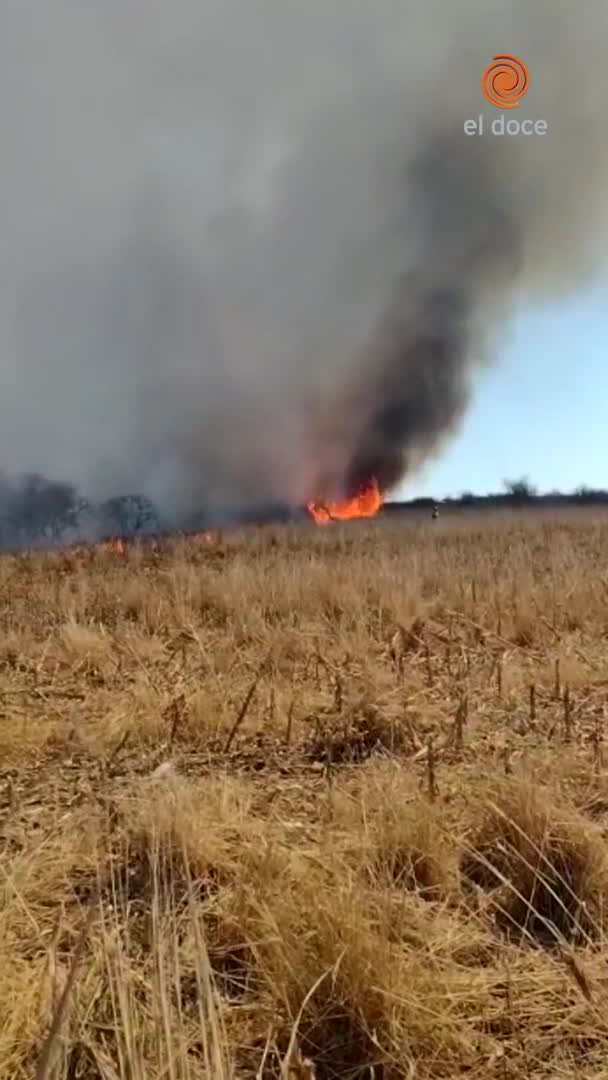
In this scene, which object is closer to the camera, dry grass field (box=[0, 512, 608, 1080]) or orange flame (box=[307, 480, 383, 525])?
dry grass field (box=[0, 512, 608, 1080])

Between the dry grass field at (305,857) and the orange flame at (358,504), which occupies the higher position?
the orange flame at (358,504)

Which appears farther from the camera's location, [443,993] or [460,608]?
[460,608]

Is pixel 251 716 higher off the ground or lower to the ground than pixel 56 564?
lower

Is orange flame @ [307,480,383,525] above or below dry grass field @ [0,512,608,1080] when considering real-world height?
above

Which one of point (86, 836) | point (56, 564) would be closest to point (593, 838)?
point (86, 836)

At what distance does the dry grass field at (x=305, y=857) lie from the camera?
1.56m

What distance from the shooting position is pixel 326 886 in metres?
1.99

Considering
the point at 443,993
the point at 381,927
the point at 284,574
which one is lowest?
the point at 443,993

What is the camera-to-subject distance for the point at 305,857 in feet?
7.39

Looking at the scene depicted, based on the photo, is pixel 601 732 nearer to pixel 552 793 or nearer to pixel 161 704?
pixel 552 793

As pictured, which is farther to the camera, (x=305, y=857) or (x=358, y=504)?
(x=358, y=504)

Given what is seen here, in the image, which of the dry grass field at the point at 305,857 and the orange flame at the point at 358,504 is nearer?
the dry grass field at the point at 305,857

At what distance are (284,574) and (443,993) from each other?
22.0ft

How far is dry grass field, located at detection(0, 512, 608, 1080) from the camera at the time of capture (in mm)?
1557
